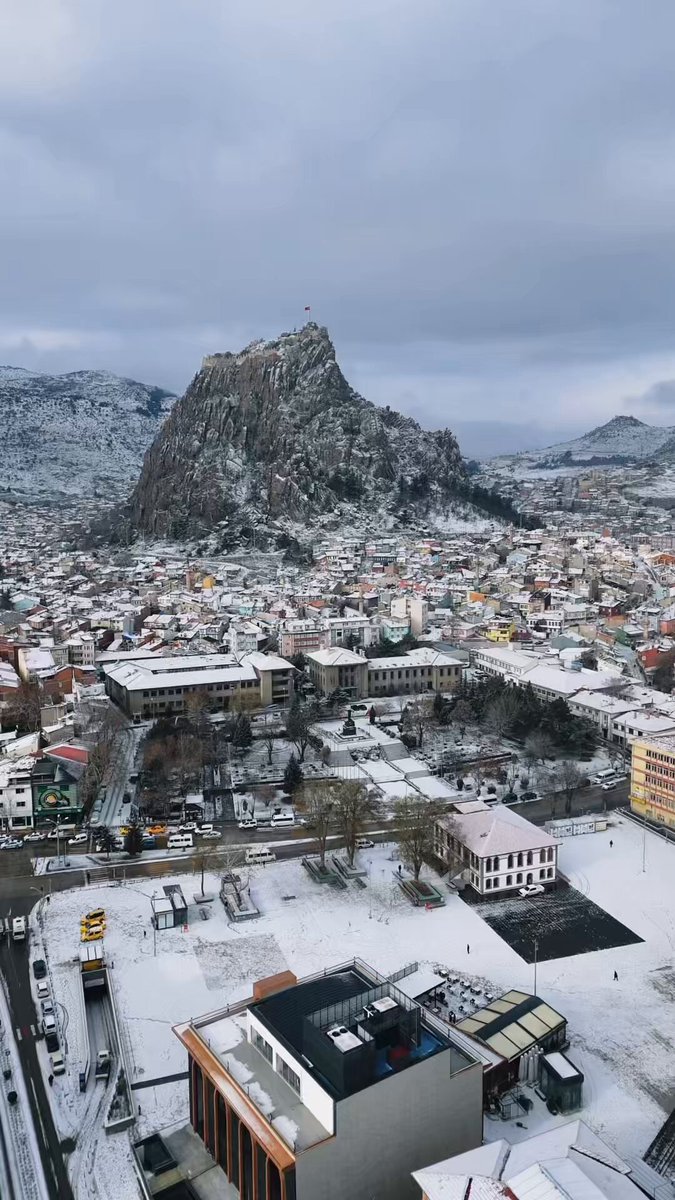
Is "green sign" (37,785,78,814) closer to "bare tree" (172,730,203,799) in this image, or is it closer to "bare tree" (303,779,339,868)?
"bare tree" (172,730,203,799)

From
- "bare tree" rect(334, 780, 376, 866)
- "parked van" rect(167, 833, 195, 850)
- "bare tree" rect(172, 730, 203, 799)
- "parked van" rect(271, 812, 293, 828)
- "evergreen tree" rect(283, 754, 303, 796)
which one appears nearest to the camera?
"bare tree" rect(334, 780, 376, 866)

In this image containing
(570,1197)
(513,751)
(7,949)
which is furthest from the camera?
(513,751)

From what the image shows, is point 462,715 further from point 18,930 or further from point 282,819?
point 18,930

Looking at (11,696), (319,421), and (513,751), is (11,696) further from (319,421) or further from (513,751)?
(319,421)

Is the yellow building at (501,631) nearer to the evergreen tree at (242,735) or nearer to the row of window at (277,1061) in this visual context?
the evergreen tree at (242,735)

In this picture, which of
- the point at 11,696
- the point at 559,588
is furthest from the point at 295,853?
the point at 559,588

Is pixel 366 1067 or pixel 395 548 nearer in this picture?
pixel 366 1067

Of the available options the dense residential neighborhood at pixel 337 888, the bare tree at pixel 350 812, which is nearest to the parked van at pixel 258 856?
the dense residential neighborhood at pixel 337 888

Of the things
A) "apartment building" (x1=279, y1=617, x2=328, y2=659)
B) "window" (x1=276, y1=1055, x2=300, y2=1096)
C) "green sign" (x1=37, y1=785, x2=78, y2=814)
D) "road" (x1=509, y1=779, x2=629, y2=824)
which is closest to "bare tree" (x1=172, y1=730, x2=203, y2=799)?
"green sign" (x1=37, y1=785, x2=78, y2=814)
